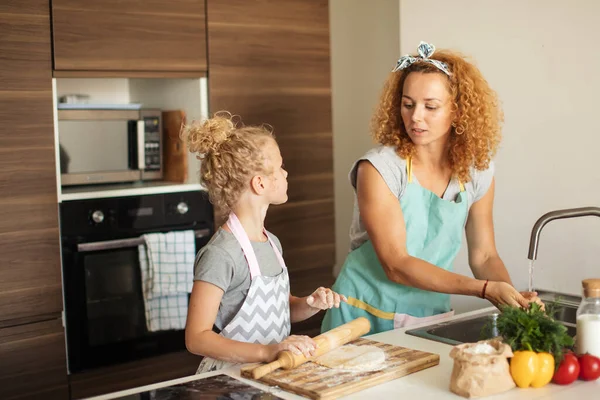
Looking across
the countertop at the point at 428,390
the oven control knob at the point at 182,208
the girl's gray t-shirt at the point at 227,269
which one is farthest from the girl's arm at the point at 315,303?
the oven control knob at the point at 182,208

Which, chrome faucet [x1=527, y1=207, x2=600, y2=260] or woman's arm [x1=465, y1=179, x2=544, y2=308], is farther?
woman's arm [x1=465, y1=179, x2=544, y2=308]

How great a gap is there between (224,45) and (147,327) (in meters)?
1.16

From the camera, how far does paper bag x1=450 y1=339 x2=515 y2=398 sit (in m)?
1.41

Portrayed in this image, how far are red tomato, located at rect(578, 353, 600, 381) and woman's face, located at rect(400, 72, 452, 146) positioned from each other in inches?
30.7

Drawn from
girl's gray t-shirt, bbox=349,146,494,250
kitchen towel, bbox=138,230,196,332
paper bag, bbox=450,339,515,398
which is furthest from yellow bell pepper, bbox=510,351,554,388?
kitchen towel, bbox=138,230,196,332

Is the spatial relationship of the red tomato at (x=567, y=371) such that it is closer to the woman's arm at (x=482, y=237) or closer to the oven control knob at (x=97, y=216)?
the woman's arm at (x=482, y=237)

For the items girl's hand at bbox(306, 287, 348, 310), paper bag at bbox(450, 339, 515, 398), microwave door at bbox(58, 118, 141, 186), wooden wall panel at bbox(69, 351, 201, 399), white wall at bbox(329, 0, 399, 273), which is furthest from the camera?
white wall at bbox(329, 0, 399, 273)

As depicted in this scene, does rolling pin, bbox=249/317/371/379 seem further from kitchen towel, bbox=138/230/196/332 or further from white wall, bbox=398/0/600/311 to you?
kitchen towel, bbox=138/230/196/332

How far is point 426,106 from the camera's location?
2.11 metres

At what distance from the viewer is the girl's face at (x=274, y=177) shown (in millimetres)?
1806

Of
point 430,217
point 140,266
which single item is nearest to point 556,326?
point 430,217

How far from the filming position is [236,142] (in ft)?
5.87

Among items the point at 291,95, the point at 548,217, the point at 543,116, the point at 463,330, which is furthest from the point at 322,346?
the point at 291,95

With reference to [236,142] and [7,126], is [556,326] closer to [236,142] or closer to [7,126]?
[236,142]
